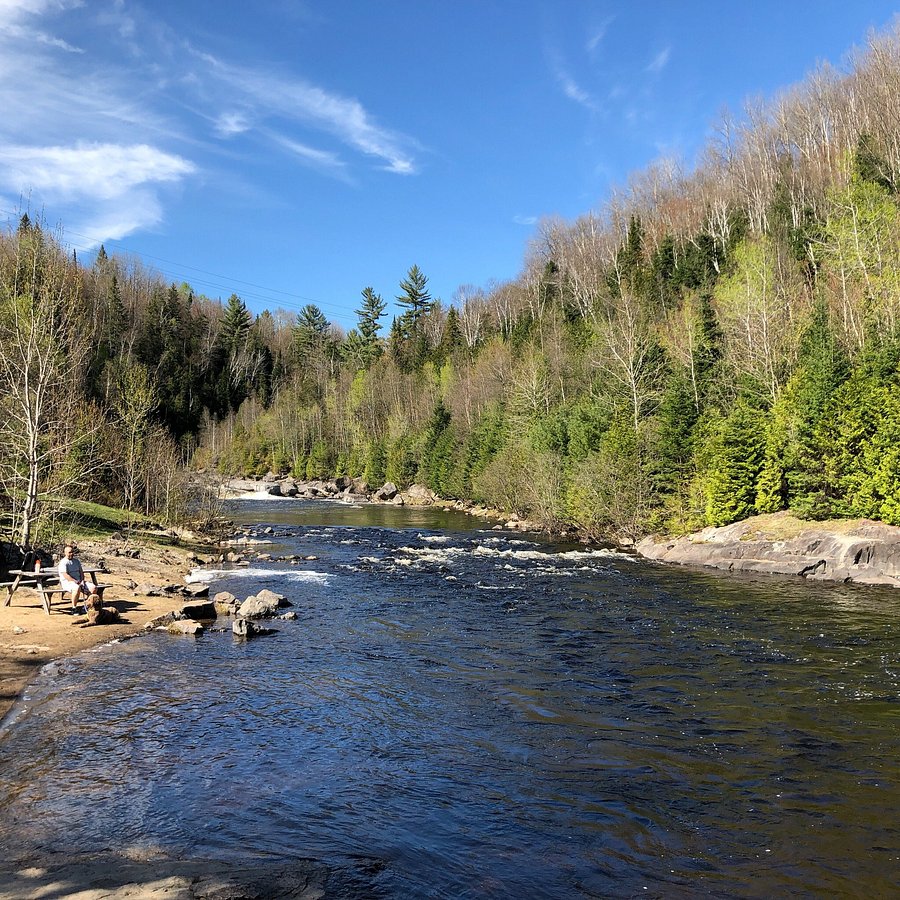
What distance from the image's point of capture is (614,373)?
45.5 m

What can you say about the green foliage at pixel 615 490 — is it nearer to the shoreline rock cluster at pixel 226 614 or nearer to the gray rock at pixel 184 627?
the shoreline rock cluster at pixel 226 614

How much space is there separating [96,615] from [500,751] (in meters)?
12.4

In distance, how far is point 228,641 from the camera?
57.5ft

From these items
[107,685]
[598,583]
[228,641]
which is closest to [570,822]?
[107,685]

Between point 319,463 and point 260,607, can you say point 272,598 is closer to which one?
point 260,607

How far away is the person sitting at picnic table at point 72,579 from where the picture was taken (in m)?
18.4

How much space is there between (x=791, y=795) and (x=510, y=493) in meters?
43.9

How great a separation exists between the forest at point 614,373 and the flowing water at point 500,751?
12.8 m

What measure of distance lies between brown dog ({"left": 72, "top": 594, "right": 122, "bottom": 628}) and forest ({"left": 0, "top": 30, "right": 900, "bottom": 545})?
586 cm

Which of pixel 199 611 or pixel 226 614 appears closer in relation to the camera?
pixel 199 611

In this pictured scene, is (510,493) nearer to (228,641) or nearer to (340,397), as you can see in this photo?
(228,641)

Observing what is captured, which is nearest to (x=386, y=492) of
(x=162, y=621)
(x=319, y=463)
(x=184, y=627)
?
(x=319, y=463)

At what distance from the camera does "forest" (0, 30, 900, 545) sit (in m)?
28.7

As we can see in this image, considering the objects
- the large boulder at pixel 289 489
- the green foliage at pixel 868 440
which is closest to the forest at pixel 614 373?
the green foliage at pixel 868 440
